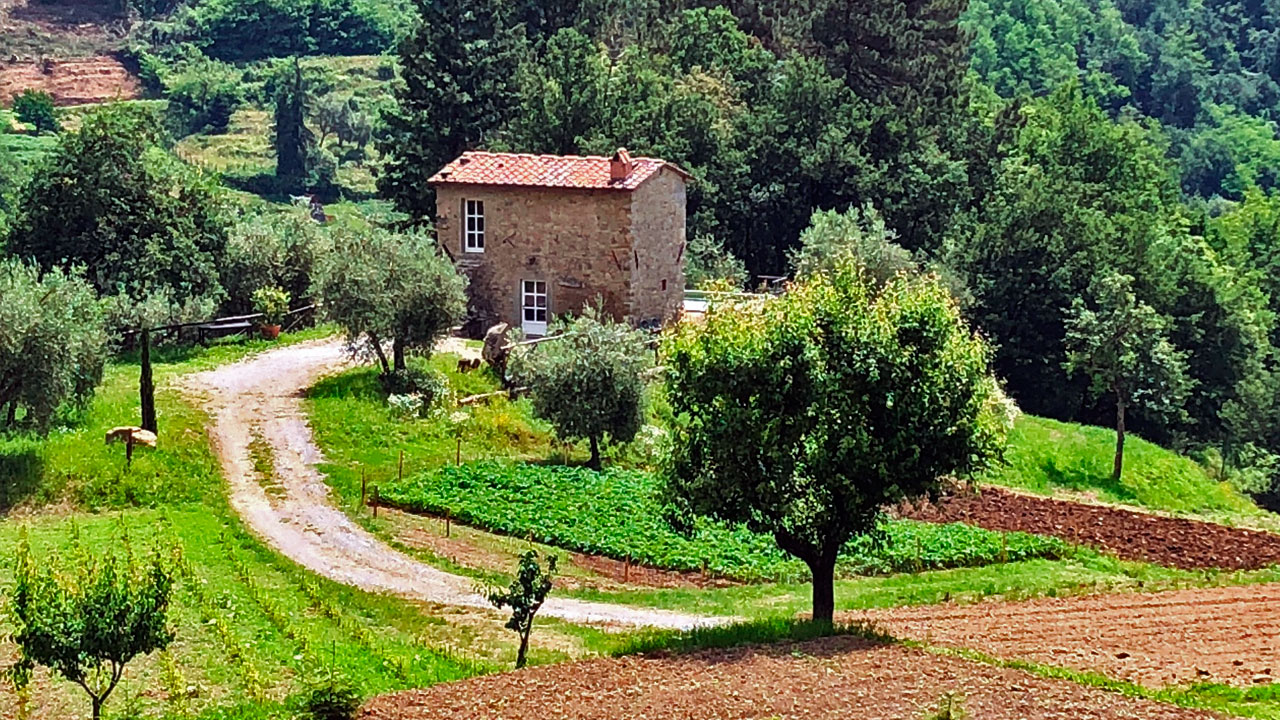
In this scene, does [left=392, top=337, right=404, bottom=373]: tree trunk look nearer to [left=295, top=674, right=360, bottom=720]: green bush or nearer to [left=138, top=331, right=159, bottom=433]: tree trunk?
[left=138, top=331, right=159, bottom=433]: tree trunk

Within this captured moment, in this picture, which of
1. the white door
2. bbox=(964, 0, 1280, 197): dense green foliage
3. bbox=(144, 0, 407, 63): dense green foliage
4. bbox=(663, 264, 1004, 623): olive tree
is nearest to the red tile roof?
the white door

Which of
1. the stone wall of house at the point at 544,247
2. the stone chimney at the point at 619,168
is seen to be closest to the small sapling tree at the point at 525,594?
the stone wall of house at the point at 544,247

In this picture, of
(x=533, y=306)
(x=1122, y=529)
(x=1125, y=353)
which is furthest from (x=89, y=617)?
(x=1125, y=353)

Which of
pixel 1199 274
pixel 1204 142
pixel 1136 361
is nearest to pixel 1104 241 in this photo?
pixel 1199 274

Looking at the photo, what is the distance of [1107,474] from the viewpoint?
49.2m

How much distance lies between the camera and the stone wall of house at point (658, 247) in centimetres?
5044

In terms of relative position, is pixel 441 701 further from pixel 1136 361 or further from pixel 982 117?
pixel 982 117

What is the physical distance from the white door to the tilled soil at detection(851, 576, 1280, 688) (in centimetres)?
2434

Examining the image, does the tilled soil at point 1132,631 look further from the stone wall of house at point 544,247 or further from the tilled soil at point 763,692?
the stone wall of house at point 544,247

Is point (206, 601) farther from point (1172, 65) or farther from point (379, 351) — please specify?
point (1172, 65)

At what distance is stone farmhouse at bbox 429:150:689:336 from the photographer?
49.9m

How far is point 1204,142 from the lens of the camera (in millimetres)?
130250

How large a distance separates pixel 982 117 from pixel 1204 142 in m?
63.2

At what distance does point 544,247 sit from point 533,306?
6.71 ft
